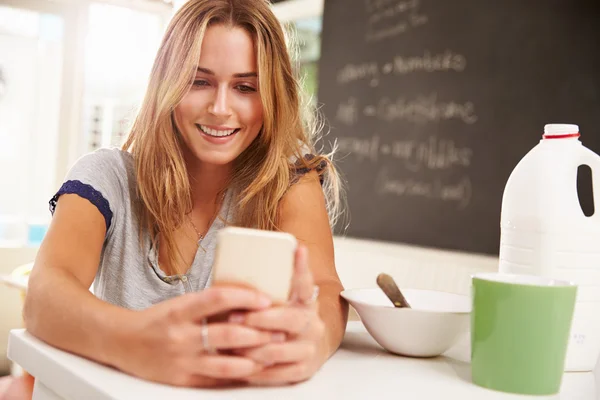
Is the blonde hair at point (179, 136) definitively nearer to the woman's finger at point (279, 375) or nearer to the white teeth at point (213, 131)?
the white teeth at point (213, 131)

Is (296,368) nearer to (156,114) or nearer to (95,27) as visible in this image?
(156,114)

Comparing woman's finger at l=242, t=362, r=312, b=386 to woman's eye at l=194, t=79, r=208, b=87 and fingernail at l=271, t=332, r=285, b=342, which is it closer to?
fingernail at l=271, t=332, r=285, b=342

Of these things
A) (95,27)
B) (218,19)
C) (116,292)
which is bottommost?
(116,292)

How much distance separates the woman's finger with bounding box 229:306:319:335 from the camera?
648 mm

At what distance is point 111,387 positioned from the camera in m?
0.66

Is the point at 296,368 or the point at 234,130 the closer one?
the point at 296,368

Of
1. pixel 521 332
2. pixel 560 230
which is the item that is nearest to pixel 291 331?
pixel 521 332

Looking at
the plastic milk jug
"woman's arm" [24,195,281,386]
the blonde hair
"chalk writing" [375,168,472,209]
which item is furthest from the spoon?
"chalk writing" [375,168,472,209]

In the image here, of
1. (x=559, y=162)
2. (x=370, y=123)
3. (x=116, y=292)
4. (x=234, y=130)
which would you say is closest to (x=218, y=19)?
(x=234, y=130)

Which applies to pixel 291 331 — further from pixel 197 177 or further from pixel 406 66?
pixel 406 66

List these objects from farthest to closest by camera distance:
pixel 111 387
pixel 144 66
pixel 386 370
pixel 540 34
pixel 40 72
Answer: pixel 144 66 < pixel 40 72 < pixel 540 34 < pixel 386 370 < pixel 111 387

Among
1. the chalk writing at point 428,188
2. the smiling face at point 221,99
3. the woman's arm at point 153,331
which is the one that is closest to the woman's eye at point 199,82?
Result: the smiling face at point 221,99

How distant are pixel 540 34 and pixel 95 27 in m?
3.31

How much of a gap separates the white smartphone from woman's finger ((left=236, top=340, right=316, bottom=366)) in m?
0.06
